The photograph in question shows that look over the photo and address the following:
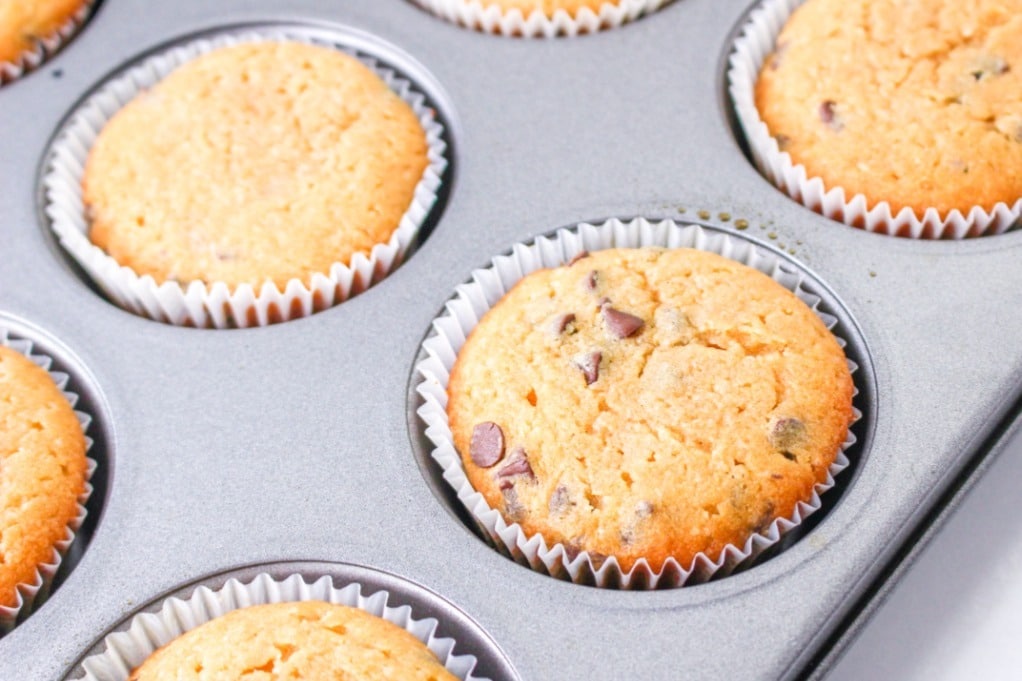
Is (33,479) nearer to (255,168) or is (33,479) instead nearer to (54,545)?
(54,545)

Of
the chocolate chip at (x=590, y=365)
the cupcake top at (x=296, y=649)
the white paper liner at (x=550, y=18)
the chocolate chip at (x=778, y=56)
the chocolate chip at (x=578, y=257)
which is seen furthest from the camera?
the white paper liner at (x=550, y=18)

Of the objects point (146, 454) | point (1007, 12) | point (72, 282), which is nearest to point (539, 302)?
point (146, 454)

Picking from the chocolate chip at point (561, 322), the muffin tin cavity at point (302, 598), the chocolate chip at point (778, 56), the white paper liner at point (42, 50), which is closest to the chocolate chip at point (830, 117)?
the chocolate chip at point (778, 56)

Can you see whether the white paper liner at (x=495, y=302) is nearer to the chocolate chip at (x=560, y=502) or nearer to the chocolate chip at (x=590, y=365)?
the chocolate chip at (x=560, y=502)

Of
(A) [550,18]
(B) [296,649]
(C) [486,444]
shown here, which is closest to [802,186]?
(A) [550,18]

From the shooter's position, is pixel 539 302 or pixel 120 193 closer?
pixel 539 302

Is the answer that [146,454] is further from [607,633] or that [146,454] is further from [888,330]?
[888,330]

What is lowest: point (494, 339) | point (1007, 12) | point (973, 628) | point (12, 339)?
point (12, 339)
